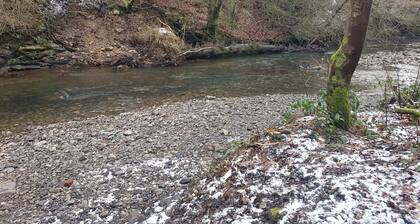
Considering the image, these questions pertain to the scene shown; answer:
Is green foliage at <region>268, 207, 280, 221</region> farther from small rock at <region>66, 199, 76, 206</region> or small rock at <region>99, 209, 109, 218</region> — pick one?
small rock at <region>66, 199, 76, 206</region>

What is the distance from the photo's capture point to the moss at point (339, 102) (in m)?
5.44

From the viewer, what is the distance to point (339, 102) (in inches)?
215

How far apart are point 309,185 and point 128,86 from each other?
8649 millimetres

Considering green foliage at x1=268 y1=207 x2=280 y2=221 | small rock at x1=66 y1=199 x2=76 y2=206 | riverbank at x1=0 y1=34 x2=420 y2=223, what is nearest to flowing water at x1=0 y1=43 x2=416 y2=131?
riverbank at x1=0 y1=34 x2=420 y2=223

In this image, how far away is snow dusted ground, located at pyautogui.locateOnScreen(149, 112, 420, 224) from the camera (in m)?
3.77

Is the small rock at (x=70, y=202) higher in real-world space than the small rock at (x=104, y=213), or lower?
lower

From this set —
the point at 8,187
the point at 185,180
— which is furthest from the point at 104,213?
the point at 8,187

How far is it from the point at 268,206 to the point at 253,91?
775 centimetres

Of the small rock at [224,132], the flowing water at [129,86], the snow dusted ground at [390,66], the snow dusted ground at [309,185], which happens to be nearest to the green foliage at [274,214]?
the snow dusted ground at [309,185]

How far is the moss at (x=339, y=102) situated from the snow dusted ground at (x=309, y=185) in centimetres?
23

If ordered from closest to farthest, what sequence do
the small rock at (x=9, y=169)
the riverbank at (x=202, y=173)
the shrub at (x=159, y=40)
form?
the riverbank at (x=202, y=173) → the small rock at (x=9, y=169) → the shrub at (x=159, y=40)

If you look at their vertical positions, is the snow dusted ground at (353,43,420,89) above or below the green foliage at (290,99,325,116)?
below

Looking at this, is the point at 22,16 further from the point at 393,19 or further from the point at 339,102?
the point at 393,19

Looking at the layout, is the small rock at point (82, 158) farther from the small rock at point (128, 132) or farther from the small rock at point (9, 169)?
the small rock at point (128, 132)
